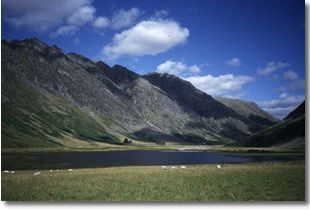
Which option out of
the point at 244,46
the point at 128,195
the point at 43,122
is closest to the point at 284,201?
the point at 128,195

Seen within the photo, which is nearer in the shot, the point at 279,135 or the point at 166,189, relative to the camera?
the point at 166,189

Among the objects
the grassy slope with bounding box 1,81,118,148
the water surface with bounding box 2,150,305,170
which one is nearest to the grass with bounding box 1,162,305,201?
the water surface with bounding box 2,150,305,170

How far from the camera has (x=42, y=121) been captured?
434ft

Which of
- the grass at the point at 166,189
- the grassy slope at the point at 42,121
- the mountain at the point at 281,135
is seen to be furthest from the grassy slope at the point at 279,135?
the grass at the point at 166,189

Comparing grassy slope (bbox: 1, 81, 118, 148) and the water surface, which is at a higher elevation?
grassy slope (bbox: 1, 81, 118, 148)

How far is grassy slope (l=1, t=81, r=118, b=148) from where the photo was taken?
316 ft

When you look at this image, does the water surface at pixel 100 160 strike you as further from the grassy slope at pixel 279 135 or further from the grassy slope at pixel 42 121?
the grassy slope at pixel 279 135

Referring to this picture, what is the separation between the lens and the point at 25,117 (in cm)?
11925

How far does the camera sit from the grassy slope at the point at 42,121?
316 feet

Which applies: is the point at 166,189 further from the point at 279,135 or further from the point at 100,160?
the point at 279,135

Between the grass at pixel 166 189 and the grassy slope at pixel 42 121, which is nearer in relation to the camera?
the grass at pixel 166 189

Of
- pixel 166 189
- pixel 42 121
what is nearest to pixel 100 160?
pixel 166 189

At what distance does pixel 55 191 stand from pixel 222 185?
897 centimetres

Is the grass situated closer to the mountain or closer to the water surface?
the water surface
